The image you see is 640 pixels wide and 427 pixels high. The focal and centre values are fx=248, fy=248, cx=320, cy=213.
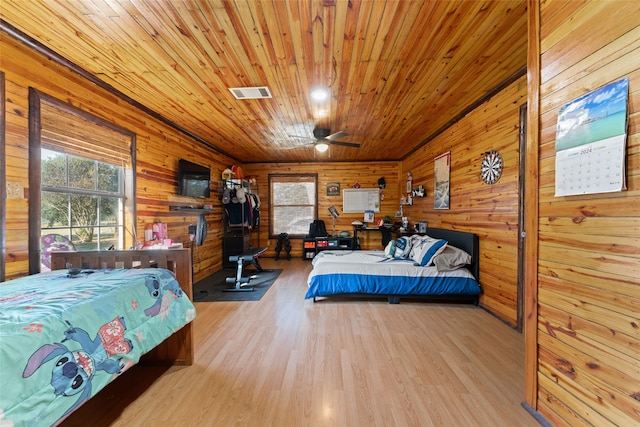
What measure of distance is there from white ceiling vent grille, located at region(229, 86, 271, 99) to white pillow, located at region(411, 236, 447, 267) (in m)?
2.86

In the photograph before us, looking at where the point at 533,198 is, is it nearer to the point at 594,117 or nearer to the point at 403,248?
the point at 594,117

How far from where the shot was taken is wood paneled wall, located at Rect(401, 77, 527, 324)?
2.66m

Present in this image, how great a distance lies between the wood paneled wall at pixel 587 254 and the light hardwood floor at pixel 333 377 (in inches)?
18.3

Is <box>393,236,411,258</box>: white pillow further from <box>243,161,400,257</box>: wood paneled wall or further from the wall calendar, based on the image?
the wall calendar

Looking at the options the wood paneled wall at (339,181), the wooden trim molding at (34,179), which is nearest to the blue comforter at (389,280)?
the wooden trim molding at (34,179)

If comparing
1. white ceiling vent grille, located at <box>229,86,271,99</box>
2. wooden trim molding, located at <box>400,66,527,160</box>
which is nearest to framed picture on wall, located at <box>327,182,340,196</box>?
wooden trim molding, located at <box>400,66,527,160</box>

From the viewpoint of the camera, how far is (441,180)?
420cm

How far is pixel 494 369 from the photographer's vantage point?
6.50 ft

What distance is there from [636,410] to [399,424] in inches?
41.6

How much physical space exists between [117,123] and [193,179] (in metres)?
1.47

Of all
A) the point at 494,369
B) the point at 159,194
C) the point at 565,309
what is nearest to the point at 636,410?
the point at 565,309

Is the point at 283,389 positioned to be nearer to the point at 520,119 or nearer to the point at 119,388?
the point at 119,388

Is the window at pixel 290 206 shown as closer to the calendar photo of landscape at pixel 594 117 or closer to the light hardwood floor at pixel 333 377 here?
the light hardwood floor at pixel 333 377

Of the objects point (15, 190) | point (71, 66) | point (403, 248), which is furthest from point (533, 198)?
point (71, 66)
